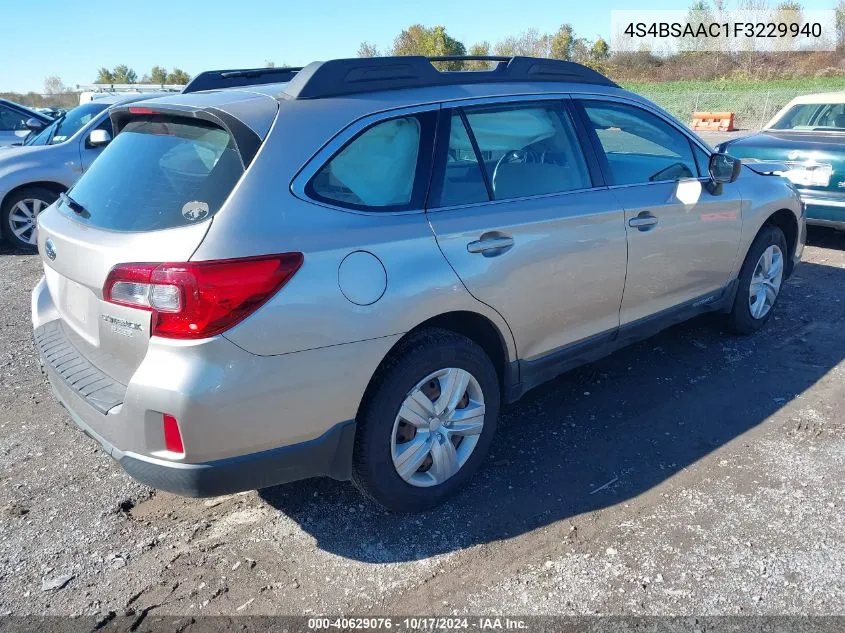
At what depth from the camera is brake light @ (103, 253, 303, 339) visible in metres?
2.34

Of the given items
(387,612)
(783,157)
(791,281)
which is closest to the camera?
(387,612)

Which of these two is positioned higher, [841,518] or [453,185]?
[453,185]

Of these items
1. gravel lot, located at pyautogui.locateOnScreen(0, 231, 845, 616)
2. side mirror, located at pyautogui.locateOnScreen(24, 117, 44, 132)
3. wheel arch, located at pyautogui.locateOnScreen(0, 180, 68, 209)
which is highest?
side mirror, located at pyautogui.locateOnScreen(24, 117, 44, 132)

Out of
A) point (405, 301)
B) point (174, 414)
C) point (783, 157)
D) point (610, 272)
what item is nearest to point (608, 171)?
point (610, 272)

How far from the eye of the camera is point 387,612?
8.48ft

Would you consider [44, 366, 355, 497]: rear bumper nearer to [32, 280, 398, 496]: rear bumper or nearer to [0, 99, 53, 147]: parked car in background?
[32, 280, 398, 496]: rear bumper

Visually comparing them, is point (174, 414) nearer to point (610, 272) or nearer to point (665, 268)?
point (610, 272)

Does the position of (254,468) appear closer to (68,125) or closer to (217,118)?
(217,118)

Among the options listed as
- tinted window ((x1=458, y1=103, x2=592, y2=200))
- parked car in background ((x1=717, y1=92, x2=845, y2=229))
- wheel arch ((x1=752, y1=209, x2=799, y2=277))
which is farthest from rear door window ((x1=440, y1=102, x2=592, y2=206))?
parked car in background ((x1=717, y1=92, x2=845, y2=229))

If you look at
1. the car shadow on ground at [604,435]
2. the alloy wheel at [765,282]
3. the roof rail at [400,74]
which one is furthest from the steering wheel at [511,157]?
the alloy wheel at [765,282]

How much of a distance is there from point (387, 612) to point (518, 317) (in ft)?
4.63

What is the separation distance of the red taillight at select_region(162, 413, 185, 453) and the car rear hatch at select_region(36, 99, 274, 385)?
0.25 meters

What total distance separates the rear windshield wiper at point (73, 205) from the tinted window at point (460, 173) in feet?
4.99

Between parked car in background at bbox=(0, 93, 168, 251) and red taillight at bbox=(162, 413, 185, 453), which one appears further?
parked car in background at bbox=(0, 93, 168, 251)
